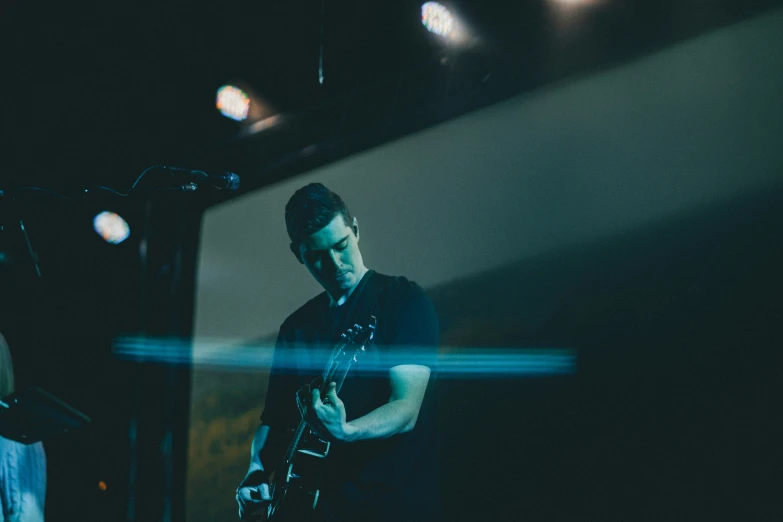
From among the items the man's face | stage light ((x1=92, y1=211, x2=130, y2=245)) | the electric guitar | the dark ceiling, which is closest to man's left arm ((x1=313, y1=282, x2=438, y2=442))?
the electric guitar

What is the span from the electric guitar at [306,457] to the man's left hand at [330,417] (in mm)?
75

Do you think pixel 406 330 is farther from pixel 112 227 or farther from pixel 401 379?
pixel 112 227

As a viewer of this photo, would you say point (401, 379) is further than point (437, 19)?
No

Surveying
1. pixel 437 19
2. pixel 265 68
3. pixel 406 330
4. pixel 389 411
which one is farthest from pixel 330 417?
pixel 265 68

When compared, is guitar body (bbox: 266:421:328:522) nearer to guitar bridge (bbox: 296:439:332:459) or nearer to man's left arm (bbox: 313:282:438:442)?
guitar bridge (bbox: 296:439:332:459)

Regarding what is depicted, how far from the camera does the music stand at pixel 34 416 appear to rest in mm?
2502

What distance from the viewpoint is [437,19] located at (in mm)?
3121

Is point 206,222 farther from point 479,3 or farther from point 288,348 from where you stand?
point 479,3

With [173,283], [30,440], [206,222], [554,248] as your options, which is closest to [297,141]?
[206,222]

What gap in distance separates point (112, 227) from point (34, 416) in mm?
1754

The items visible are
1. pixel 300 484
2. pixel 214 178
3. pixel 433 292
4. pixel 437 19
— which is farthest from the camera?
pixel 437 19

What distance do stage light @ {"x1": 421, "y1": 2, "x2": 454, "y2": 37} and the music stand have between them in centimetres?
225

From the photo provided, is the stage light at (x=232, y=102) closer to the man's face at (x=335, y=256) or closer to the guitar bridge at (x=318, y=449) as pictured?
the man's face at (x=335, y=256)

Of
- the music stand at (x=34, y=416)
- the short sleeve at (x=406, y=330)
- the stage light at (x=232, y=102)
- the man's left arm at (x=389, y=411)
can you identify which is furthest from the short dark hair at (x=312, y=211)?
the stage light at (x=232, y=102)
